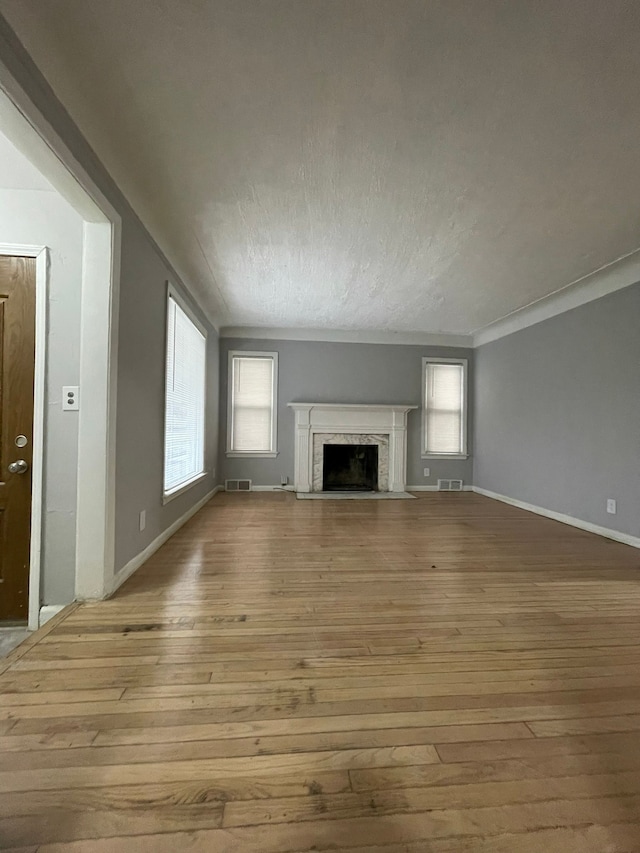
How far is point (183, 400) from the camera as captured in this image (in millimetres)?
3867

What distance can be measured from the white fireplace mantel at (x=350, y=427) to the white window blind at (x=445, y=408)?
46 centimetres

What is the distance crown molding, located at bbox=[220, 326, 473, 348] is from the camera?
19.2ft

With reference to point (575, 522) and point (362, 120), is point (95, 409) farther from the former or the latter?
point (575, 522)

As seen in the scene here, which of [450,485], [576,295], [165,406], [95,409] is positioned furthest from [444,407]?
[95,409]

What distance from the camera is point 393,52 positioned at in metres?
1.48

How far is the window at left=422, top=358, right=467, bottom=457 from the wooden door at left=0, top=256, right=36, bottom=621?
17.5ft

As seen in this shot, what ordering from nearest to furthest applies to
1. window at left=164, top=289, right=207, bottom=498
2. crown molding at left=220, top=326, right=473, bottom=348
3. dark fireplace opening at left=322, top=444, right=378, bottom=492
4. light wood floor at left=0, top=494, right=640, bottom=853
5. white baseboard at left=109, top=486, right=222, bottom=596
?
light wood floor at left=0, top=494, right=640, bottom=853
white baseboard at left=109, top=486, right=222, bottom=596
window at left=164, top=289, right=207, bottom=498
crown molding at left=220, top=326, right=473, bottom=348
dark fireplace opening at left=322, top=444, right=378, bottom=492

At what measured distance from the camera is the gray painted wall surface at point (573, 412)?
3492mm

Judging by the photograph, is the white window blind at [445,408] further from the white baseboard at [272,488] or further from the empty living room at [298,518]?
the white baseboard at [272,488]

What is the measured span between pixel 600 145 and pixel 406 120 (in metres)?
1.05

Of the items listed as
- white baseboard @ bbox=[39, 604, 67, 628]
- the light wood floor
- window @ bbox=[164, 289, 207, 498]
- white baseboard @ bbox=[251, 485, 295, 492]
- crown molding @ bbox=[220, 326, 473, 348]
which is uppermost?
crown molding @ bbox=[220, 326, 473, 348]

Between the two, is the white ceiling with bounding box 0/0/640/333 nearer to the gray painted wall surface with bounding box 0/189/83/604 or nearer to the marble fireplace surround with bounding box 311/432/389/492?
the gray painted wall surface with bounding box 0/189/83/604

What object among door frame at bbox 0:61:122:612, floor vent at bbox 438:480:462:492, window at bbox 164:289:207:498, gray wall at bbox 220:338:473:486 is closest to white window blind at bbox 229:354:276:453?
gray wall at bbox 220:338:473:486

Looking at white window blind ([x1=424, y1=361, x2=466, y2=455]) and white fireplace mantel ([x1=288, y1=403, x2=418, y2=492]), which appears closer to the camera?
white fireplace mantel ([x1=288, y1=403, x2=418, y2=492])
